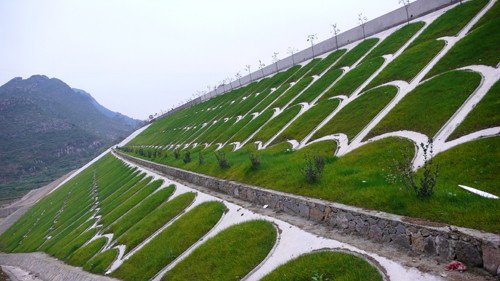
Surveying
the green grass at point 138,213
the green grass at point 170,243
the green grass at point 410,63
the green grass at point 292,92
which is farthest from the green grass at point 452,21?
the green grass at point 138,213

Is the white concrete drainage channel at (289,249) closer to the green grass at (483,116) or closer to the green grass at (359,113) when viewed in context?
the green grass at (483,116)

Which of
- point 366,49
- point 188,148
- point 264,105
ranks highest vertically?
point 366,49

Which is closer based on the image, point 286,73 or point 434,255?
point 434,255

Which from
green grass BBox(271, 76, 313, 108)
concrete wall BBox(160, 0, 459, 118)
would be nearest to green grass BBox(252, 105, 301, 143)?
green grass BBox(271, 76, 313, 108)

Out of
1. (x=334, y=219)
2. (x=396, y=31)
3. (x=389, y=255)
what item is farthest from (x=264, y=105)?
(x=389, y=255)

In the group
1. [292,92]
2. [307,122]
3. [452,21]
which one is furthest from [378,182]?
[292,92]

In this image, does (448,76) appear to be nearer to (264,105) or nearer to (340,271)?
(340,271)

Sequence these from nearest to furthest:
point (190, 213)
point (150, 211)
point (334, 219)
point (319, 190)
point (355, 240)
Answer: point (355, 240)
point (334, 219)
point (319, 190)
point (190, 213)
point (150, 211)
